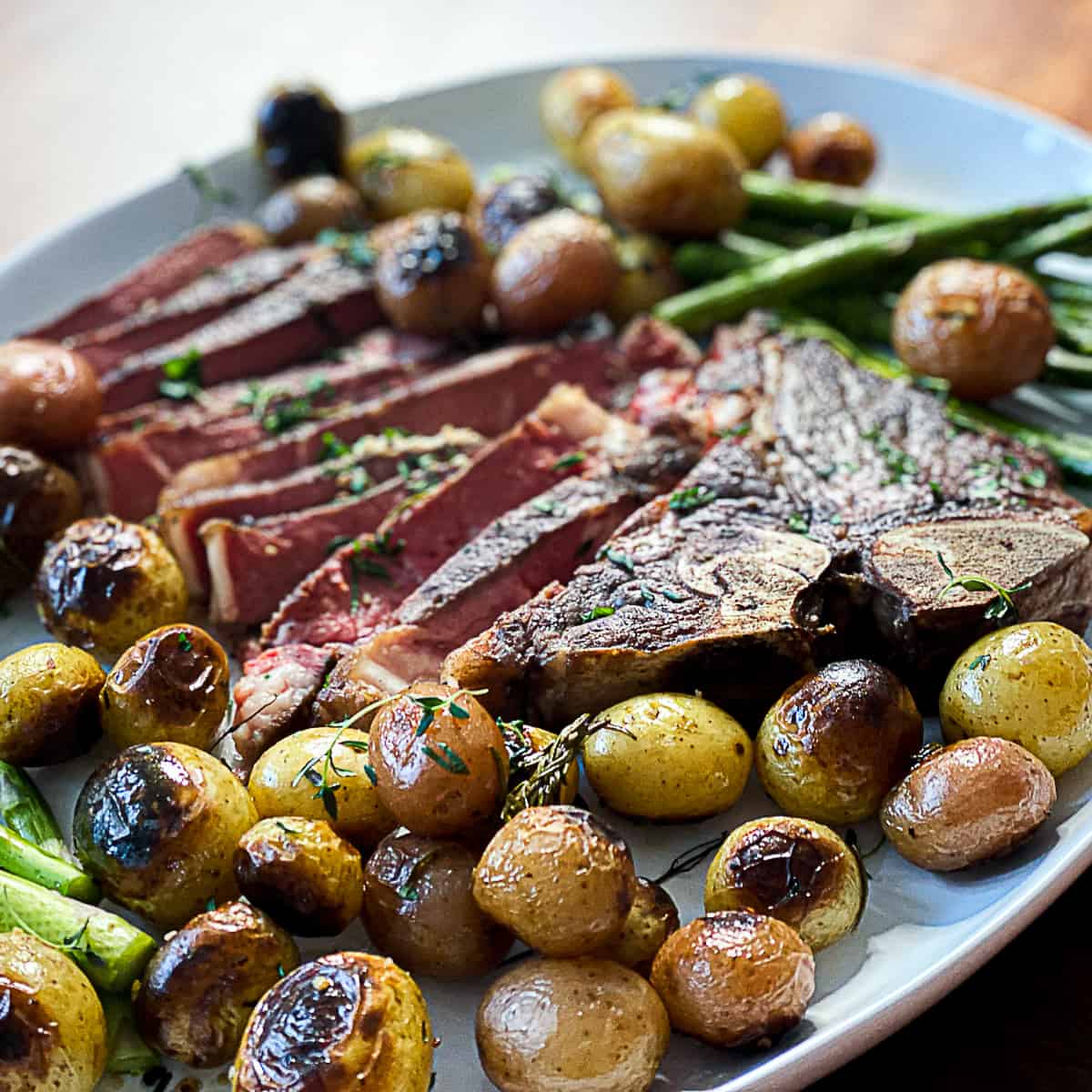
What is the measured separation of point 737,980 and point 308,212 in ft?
10.6

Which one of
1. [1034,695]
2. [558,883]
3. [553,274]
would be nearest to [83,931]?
[558,883]

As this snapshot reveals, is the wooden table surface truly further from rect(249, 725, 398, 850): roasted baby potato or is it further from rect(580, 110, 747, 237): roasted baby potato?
rect(249, 725, 398, 850): roasted baby potato

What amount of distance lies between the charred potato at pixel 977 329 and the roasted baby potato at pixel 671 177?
0.84 meters

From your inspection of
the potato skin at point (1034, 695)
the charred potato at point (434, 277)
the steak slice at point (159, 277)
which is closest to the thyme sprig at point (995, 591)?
the potato skin at point (1034, 695)

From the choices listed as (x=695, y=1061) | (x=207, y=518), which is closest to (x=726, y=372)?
(x=207, y=518)

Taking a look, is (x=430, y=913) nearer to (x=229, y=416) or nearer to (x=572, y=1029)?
(x=572, y=1029)

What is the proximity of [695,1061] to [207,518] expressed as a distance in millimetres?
1917

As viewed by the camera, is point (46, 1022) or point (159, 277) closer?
point (46, 1022)

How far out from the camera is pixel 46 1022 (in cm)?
217

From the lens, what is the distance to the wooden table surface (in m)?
5.66

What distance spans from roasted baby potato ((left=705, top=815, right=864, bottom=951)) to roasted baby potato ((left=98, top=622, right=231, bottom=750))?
1.16m

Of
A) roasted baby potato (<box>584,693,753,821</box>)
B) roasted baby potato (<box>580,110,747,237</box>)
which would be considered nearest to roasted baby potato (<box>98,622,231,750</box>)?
roasted baby potato (<box>584,693,753,821</box>)

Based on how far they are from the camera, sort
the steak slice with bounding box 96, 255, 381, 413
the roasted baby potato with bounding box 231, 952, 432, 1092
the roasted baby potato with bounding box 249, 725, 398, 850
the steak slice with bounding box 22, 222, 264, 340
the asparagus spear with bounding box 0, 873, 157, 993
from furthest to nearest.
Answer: the steak slice with bounding box 22, 222, 264, 340 < the steak slice with bounding box 96, 255, 381, 413 < the roasted baby potato with bounding box 249, 725, 398, 850 < the asparagus spear with bounding box 0, 873, 157, 993 < the roasted baby potato with bounding box 231, 952, 432, 1092

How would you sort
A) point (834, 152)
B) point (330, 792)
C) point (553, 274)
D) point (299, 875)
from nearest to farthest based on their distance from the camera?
1. point (299, 875)
2. point (330, 792)
3. point (553, 274)
4. point (834, 152)
